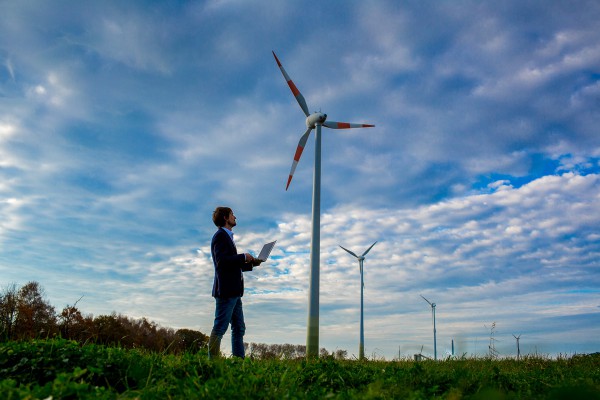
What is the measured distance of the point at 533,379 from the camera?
690 cm

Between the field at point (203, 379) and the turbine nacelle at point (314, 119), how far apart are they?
14.6 metres

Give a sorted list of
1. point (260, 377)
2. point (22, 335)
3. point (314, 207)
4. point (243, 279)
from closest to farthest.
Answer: point (260, 377), point (22, 335), point (243, 279), point (314, 207)

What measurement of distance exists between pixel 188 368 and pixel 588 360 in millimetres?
11047

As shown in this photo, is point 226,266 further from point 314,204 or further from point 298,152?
point 298,152

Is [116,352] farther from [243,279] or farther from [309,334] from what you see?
[309,334]

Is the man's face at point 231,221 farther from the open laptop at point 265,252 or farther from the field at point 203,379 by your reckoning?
the field at point 203,379

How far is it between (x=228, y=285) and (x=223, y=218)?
1.39 metres

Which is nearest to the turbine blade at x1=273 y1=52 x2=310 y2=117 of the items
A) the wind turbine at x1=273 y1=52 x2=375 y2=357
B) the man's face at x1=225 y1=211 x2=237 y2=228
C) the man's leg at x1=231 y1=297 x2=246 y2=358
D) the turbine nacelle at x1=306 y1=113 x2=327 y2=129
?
the wind turbine at x1=273 y1=52 x2=375 y2=357

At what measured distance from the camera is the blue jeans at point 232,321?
8.30m

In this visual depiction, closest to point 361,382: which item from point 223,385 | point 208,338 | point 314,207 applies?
point 223,385

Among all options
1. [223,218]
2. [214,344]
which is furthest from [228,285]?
[223,218]

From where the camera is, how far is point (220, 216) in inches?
362

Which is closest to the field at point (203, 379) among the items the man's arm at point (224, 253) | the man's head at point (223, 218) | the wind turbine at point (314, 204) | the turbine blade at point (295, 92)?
the man's arm at point (224, 253)

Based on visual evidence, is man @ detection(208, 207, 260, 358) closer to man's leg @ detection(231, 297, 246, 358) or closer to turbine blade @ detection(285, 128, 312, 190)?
man's leg @ detection(231, 297, 246, 358)
